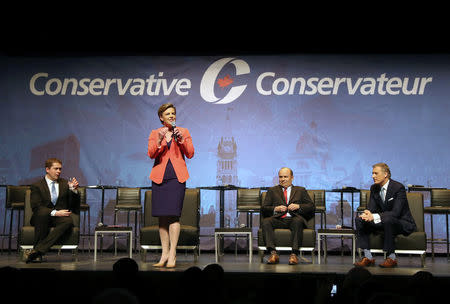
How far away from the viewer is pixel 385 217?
5.21 metres

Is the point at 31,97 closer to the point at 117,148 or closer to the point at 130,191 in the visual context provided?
the point at 117,148

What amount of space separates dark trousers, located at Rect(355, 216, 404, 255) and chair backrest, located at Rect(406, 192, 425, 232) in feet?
1.61

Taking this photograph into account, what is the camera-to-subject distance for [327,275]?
7.42 ft

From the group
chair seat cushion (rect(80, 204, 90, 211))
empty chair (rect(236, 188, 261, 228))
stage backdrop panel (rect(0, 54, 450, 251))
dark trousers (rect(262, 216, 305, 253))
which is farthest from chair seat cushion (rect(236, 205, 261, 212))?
chair seat cushion (rect(80, 204, 90, 211))

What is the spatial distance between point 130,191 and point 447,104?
5.05 m

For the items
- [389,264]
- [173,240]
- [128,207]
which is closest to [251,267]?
[173,240]

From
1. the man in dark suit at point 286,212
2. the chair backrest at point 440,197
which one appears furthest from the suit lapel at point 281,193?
the chair backrest at point 440,197

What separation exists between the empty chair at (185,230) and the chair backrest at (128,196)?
132 centimetres

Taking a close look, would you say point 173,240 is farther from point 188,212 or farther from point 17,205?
point 17,205

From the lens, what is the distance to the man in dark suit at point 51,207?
17.8ft

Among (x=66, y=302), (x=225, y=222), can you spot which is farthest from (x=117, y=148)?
(x=66, y=302)

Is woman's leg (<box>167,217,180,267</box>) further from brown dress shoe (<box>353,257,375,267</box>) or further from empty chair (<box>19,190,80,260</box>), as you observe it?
brown dress shoe (<box>353,257,375,267</box>)

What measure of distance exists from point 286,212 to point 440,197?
2.64 m

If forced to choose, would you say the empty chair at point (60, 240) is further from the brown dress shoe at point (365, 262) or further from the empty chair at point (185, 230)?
the brown dress shoe at point (365, 262)
